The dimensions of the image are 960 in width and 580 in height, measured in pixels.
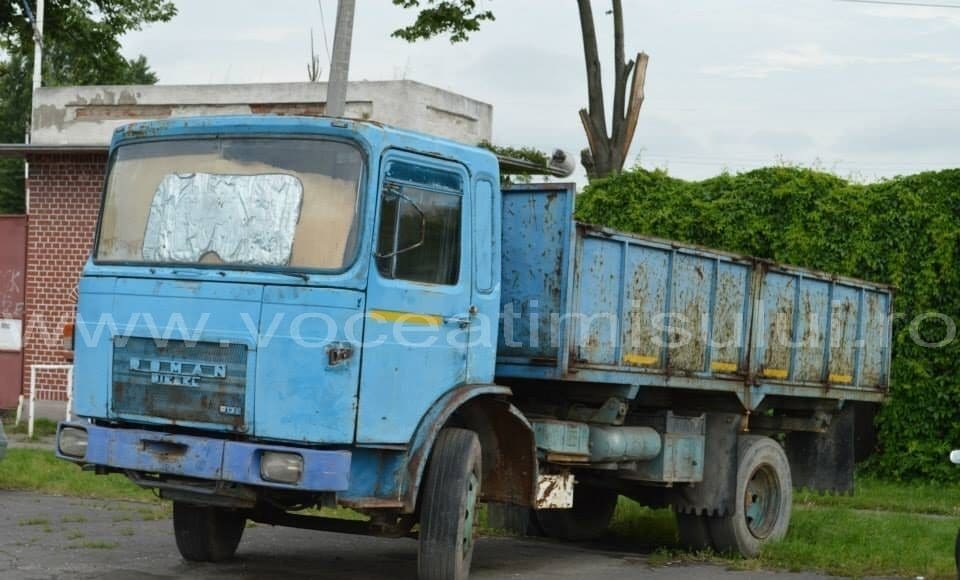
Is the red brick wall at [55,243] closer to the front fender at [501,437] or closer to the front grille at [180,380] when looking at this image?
the front fender at [501,437]

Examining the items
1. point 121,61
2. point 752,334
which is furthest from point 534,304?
point 121,61

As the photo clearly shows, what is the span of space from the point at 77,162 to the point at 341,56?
23.4ft

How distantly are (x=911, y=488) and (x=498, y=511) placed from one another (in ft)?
18.0

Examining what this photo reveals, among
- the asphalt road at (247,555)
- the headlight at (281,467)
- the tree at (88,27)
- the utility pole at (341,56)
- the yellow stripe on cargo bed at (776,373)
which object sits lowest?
the asphalt road at (247,555)

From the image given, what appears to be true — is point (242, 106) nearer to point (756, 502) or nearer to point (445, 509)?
point (756, 502)

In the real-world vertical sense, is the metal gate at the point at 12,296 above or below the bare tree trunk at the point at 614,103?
below

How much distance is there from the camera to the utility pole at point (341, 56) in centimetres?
1549

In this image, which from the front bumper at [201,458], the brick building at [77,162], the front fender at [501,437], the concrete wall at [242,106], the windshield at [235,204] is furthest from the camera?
the brick building at [77,162]

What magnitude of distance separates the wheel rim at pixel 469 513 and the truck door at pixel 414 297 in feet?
1.98

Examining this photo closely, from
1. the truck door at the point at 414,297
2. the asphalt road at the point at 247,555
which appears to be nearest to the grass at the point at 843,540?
the asphalt road at the point at 247,555

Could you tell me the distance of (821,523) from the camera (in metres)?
12.9

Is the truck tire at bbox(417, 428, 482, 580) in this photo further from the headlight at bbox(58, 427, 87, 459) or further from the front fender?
the headlight at bbox(58, 427, 87, 459)

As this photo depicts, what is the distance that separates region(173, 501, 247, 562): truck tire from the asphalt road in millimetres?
111

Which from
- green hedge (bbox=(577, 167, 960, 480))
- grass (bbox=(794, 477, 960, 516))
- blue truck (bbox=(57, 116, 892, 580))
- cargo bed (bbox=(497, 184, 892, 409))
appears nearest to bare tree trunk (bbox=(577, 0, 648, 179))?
green hedge (bbox=(577, 167, 960, 480))
